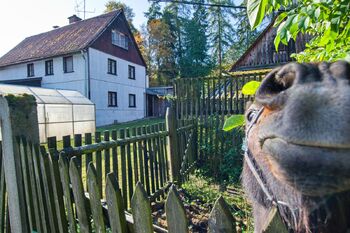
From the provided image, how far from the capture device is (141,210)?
4.69 ft

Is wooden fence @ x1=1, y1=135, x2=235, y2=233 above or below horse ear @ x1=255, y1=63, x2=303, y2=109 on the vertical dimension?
below

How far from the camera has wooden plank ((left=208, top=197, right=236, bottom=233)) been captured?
1.07 m

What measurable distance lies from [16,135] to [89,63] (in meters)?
19.0

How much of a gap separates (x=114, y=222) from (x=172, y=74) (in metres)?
39.7

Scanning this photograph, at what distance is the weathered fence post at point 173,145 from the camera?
5586 millimetres

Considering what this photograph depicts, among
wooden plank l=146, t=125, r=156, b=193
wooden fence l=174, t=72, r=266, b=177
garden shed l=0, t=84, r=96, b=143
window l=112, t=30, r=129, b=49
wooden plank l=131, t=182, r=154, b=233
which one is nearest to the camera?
wooden plank l=131, t=182, r=154, b=233

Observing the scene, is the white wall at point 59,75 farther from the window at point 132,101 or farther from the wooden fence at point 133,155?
the wooden fence at point 133,155

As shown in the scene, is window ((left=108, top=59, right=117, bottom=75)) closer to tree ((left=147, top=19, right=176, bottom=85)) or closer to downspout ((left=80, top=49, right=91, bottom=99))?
downspout ((left=80, top=49, right=91, bottom=99))

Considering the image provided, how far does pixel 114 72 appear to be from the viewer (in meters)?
24.7

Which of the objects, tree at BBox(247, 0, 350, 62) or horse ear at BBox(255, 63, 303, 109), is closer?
horse ear at BBox(255, 63, 303, 109)

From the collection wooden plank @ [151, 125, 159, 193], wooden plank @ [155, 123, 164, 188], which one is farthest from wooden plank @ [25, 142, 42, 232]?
wooden plank @ [155, 123, 164, 188]

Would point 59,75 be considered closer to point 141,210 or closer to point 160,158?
point 160,158

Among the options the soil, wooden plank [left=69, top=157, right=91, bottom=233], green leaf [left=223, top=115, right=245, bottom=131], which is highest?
green leaf [left=223, top=115, right=245, bottom=131]

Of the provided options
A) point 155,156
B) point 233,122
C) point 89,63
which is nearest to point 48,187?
point 233,122
